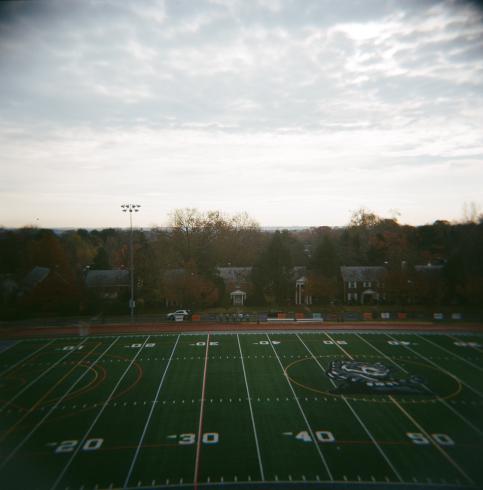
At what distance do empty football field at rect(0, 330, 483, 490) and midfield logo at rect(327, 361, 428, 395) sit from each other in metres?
0.10

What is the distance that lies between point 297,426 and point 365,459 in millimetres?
Result: 3222

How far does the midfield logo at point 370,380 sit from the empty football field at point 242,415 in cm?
10

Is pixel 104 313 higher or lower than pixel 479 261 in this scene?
lower

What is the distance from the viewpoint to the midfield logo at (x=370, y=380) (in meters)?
21.5

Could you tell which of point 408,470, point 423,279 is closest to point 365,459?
point 408,470

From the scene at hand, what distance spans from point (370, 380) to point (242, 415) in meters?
7.49

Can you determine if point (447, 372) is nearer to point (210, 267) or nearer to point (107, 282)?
point (210, 267)

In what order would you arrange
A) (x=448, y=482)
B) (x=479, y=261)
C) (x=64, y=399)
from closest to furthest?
(x=448, y=482) < (x=64, y=399) < (x=479, y=261)

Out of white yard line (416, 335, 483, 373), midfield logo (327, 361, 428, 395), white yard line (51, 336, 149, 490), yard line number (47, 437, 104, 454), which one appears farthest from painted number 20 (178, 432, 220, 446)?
white yard line (416, 335, 483, 373)

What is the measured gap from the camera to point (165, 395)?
21109 millimetres

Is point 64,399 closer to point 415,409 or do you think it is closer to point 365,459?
point 365,459

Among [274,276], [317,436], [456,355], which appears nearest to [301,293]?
[274,276]

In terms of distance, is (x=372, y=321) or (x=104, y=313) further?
(x=104, y=313)

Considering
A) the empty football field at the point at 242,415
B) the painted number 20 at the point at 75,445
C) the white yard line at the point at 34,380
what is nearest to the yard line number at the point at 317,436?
the empty football field at the point at 242,415
